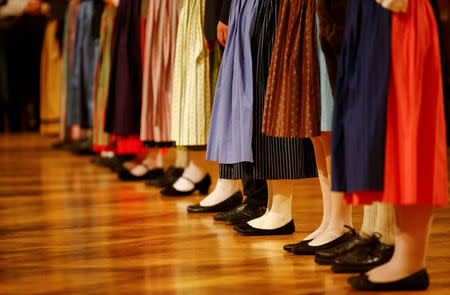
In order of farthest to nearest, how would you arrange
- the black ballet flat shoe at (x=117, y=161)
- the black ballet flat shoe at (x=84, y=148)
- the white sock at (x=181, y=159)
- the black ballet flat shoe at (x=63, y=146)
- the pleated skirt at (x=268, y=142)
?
the black ballet flat shoe at (x=63, y=146) → the black ballet flat shoe at (x=84, y=148) → the black ballet flat shoe at (x=117, y=161) → the white sock at (x=181, y=159) → the pleated skirt at (x=268, y=142)

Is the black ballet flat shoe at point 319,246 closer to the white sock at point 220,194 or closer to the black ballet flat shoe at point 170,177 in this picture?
the white sock at point 220,194

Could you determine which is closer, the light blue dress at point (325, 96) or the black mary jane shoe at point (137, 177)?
the light blue dress at point (325, 96)

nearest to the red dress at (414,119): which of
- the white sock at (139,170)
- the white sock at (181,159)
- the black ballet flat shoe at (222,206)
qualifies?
the black ballet flat shoe at (222,206)

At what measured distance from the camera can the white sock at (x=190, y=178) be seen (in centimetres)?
316

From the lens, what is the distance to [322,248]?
6.45ft

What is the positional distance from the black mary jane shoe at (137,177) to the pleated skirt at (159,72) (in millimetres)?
446

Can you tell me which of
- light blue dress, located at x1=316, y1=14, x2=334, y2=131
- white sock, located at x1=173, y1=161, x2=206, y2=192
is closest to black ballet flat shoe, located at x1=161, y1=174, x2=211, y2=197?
white sock, located at x1=173, y1=161, x2=206, y2=192

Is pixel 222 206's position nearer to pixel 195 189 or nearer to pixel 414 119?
pixel 195 189

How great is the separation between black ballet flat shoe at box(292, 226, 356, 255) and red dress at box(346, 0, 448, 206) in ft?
1.30

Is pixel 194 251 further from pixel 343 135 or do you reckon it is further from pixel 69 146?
pixel 69 146

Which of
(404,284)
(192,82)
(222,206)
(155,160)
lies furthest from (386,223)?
(155,160)

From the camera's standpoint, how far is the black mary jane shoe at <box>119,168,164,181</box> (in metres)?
3.79

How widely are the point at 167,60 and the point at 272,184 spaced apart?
1.12m

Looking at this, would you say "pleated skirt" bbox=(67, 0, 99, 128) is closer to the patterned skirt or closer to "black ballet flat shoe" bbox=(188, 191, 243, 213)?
"black ballet flat shoe" bbox=(188, 191, 243, 213)
